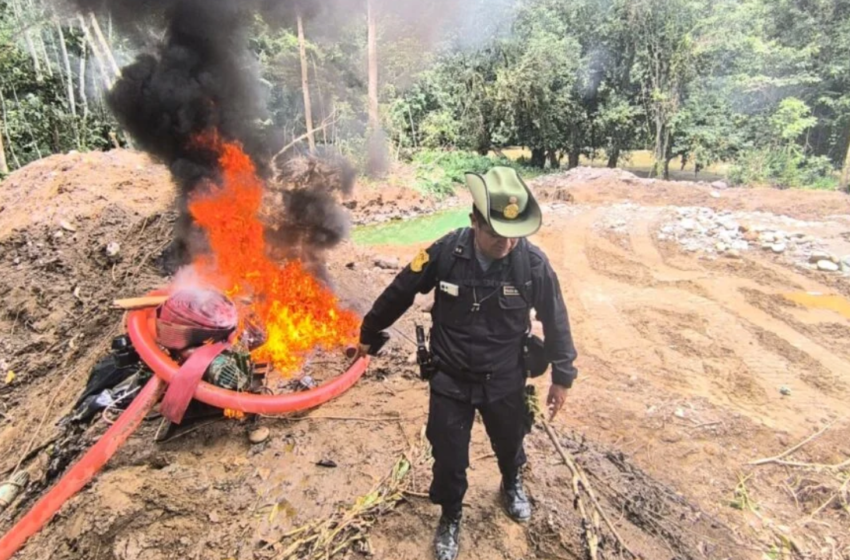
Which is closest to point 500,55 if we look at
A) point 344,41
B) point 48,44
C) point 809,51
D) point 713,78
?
point 344,41

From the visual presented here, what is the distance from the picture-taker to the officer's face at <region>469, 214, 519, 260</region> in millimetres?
2340

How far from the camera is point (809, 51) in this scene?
1658cm

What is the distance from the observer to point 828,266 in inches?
340

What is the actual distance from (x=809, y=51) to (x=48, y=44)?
1244 inches

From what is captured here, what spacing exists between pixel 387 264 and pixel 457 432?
20.4 ft

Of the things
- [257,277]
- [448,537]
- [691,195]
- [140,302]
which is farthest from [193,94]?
[691,195]

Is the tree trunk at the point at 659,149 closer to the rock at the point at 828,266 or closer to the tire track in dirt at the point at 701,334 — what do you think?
the tire track in dirt at the point at 701,334

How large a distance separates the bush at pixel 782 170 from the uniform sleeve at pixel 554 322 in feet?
57.7

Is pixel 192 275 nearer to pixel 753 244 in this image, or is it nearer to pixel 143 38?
pixel 143 38

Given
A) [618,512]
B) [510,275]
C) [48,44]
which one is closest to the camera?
[510,275]

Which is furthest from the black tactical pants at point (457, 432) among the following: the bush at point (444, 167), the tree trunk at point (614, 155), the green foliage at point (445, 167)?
the tree trunk at point (614, 155)

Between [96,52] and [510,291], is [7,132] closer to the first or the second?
[96,52]

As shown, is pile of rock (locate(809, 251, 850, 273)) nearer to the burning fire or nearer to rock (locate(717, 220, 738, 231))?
rock (locate(717, 220, 738, 231))

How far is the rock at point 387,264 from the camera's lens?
860cm
